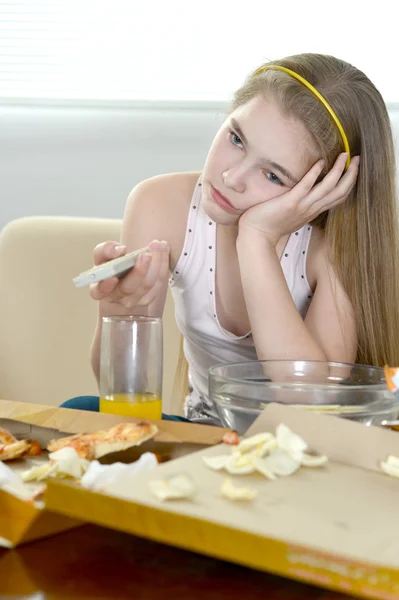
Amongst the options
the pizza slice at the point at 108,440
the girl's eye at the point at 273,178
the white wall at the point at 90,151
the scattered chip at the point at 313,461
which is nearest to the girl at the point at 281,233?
the girl's eye at the point at 273,178

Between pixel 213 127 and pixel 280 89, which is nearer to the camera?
pixel 280 89

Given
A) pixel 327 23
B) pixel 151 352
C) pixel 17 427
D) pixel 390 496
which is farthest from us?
pixel 327 23

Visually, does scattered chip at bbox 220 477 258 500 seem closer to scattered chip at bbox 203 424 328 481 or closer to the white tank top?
scattered chip at bbox 203 424 328 481

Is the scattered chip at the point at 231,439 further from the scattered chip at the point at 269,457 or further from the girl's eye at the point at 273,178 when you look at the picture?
the girl's eye at the point at 273,178

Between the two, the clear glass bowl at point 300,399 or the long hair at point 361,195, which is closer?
the clear glass bowl at point 300,399

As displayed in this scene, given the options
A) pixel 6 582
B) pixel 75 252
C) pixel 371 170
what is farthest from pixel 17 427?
pixel 75 252

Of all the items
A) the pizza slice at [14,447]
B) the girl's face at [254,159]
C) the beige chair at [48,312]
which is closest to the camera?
the pizza slice at [14,447]

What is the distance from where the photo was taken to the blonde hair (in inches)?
54.4

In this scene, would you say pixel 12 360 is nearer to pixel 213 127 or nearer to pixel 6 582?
pixel 213 127

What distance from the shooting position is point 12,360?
1798mm

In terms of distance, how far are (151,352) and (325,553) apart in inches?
18.4

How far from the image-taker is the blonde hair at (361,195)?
1.38 meters

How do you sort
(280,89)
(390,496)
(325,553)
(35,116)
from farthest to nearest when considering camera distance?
(35,116) → (280,89) → (390,496) → (325,553)

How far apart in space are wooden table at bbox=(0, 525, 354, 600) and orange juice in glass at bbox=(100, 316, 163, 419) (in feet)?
1.09
